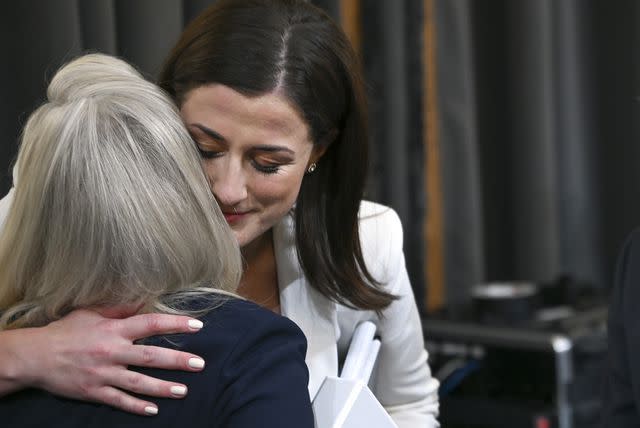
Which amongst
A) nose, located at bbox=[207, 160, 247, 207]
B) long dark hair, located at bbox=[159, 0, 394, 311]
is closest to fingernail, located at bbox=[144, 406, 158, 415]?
nose, located at bbox=[207, 160, 247, 207]

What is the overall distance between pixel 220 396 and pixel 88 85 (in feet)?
1.19

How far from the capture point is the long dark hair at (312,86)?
1.24m

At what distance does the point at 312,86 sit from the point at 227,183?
192 mm

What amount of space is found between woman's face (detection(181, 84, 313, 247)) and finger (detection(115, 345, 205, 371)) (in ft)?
0.94

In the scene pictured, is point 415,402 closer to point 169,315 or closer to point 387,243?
point 387,243

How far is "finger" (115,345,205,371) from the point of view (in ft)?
3.09

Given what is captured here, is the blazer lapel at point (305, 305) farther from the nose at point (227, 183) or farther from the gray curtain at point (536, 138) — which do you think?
the gray curtain at point (536, 138)

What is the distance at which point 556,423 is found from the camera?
2170mm

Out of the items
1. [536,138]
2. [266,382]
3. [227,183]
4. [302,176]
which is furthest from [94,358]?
[536,138]

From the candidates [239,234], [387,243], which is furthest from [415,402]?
[239,234]

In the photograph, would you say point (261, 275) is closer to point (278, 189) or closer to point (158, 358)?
point (278, 189)

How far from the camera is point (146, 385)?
954mm

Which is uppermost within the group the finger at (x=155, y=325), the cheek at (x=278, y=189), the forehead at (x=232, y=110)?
the forehead at (x=232, y=110)

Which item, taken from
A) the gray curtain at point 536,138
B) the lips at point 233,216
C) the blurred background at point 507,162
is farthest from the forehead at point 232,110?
the gray curtain at point 536,138
